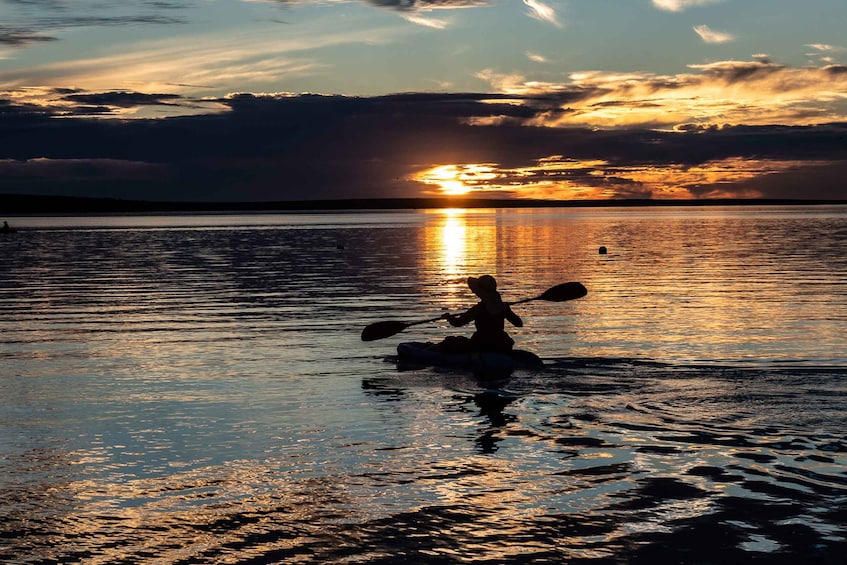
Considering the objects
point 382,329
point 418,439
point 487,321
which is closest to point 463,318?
point 487,321

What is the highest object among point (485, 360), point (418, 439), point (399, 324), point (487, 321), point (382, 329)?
point (487, 321)

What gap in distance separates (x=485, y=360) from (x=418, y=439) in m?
6.63

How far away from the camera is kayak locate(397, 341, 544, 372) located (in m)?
20.9

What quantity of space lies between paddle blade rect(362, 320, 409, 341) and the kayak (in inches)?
75.7

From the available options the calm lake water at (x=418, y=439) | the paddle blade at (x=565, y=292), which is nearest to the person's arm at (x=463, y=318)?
the calm lake water at (x=418, y=439)

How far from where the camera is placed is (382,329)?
24125 mm

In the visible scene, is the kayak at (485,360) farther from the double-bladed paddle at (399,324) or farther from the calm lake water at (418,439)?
the double-bladed paddle at (399,324)

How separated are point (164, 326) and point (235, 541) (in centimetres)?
2003

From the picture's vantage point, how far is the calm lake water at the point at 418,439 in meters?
10.0

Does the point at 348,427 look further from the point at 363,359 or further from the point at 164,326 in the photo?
the point at 164,326

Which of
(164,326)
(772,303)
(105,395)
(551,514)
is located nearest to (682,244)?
(772,303)

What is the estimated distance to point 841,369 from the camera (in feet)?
65.4

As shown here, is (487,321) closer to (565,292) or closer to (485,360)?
(485,360)

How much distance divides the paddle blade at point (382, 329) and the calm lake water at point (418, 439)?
41 cm
